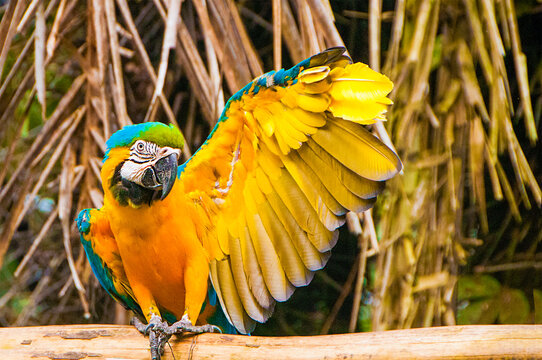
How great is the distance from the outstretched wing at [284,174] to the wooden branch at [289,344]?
24 centimetres

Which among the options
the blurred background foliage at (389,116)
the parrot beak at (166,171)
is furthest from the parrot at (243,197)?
the blurred background foliage at (389,116)

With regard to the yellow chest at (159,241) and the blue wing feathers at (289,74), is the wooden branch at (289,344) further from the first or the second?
the blue wing feathers at (289,74)

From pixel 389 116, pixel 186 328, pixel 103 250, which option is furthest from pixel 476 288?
pixel 103 250

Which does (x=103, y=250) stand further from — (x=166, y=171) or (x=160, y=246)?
(x=166, y=171)

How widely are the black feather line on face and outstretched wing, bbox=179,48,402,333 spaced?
0.11 metres

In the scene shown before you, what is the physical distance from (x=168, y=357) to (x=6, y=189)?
2.75ft

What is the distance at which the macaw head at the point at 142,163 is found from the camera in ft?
4.18

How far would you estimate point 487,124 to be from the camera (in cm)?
186

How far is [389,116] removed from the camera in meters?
1.85

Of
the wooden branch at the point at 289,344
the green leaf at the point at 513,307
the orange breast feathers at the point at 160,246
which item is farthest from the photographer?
the green leaf at the point at 513,307

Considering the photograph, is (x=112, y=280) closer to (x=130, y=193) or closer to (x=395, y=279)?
(x=130, y=193)

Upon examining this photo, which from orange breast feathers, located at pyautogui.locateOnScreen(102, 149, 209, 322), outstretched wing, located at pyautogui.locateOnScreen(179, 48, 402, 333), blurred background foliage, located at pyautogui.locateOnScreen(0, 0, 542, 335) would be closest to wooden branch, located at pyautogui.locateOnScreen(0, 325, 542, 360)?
orange breast feathers, located at pyautogui.locateOnScreen(102, 149, 209, 322)

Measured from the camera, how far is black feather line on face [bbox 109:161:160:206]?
131 cm

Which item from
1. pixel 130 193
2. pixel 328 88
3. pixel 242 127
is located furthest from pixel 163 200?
pixel 328 88
